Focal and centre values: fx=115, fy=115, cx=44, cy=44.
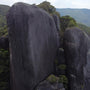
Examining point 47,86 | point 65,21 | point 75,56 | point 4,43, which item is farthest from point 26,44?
point 65,21

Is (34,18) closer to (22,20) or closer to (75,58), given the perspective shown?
(22,20)

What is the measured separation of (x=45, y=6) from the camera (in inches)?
841

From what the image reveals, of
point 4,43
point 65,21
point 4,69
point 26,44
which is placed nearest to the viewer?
point 26,44

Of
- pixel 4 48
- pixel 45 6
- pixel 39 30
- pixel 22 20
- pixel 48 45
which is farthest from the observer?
pixel 45 6

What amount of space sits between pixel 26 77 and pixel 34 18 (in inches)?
241

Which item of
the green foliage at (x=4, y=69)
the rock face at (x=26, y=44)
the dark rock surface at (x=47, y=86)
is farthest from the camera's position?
the green foliage at (x=4, y=69)

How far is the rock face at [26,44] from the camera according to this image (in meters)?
11.1

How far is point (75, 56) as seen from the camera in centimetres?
Result: 1458

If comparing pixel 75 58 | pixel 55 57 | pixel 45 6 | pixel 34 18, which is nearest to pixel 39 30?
pixel 34 18

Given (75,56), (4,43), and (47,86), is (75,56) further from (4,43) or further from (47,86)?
(4,43)

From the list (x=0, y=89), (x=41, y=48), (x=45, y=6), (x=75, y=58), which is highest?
(x=45, y=6)

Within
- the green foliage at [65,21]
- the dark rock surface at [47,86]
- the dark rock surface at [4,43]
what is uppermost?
the green foliage at [65,21]

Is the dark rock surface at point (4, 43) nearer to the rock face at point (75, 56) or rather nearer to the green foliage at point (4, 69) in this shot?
the green foliage at point (4, 69)

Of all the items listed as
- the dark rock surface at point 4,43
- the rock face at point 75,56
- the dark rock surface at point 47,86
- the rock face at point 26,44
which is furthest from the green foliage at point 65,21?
the dark rock surface at point 47,86
